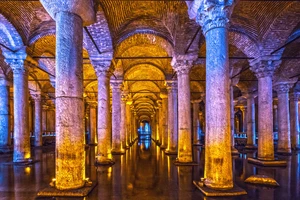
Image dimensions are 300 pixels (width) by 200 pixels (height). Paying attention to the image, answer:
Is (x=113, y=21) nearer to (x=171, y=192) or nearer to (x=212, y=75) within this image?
(x=212, y=75)

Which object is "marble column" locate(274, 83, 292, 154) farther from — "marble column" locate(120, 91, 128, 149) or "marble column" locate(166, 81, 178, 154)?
"marble column" locate(120, 91, 128, 149)

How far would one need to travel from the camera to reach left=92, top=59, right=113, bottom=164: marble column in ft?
34.6

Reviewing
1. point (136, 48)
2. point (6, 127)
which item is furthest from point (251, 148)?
point (6, 127)

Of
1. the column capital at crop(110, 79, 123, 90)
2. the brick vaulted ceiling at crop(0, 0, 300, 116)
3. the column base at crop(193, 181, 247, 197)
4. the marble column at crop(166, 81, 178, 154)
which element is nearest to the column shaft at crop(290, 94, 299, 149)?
the brick vaulted ceiling at crop(0, 0, 300, 116)

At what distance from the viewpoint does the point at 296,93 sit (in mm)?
18375

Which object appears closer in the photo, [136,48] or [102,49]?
[102,49]

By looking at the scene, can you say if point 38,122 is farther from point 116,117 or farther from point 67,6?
point 67,6

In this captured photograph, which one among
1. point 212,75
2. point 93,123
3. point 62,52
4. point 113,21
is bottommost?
point 93,123

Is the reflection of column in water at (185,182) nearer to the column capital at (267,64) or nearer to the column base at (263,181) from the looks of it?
the column base at (263,181)

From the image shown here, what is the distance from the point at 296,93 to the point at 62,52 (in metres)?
18.1

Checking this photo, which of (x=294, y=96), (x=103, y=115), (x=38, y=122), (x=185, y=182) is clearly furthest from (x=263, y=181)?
(x=38, y=122)

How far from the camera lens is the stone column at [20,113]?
10.7 metres

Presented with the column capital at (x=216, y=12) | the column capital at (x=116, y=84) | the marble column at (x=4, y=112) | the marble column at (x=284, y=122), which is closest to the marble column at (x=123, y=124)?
the column capital at (x=116, y=84)

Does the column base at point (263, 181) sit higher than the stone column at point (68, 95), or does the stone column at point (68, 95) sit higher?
the stone column at point (68, 95)
